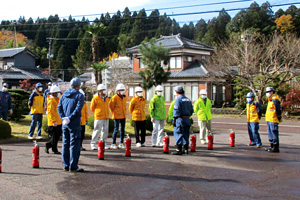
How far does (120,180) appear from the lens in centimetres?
665

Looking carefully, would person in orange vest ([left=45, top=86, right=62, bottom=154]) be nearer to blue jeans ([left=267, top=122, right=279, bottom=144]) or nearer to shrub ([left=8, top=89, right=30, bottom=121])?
blue jeans ([left=267, top=122, right=279, bottom=144])

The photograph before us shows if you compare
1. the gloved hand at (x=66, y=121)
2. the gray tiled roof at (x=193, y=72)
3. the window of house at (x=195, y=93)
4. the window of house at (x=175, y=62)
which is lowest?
the gloved hand at (x=66, y=121)

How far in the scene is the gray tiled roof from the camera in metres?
38.2

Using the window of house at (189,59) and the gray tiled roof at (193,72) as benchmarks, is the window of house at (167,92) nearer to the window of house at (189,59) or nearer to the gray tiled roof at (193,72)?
the gray tiled roof at (193,72)

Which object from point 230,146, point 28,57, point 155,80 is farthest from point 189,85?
point 230,146

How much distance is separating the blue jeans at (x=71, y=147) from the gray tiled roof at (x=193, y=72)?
31108 millimetres

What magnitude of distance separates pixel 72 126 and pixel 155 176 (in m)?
2.12

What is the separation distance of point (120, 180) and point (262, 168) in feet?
12.1

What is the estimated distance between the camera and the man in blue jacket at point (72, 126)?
7.16 m

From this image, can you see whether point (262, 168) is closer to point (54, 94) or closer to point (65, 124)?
point (65, 124)

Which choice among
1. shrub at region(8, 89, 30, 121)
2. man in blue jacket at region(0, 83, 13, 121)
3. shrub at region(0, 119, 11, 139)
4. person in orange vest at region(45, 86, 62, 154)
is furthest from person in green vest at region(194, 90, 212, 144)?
shrub at region(8, 89, 30, 121)

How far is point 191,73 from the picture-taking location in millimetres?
38938

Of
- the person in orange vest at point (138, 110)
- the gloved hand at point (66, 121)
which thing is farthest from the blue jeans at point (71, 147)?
the person in orange vest at point (138, 110)

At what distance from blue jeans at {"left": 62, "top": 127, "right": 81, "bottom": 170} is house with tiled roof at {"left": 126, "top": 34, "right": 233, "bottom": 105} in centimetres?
2990
